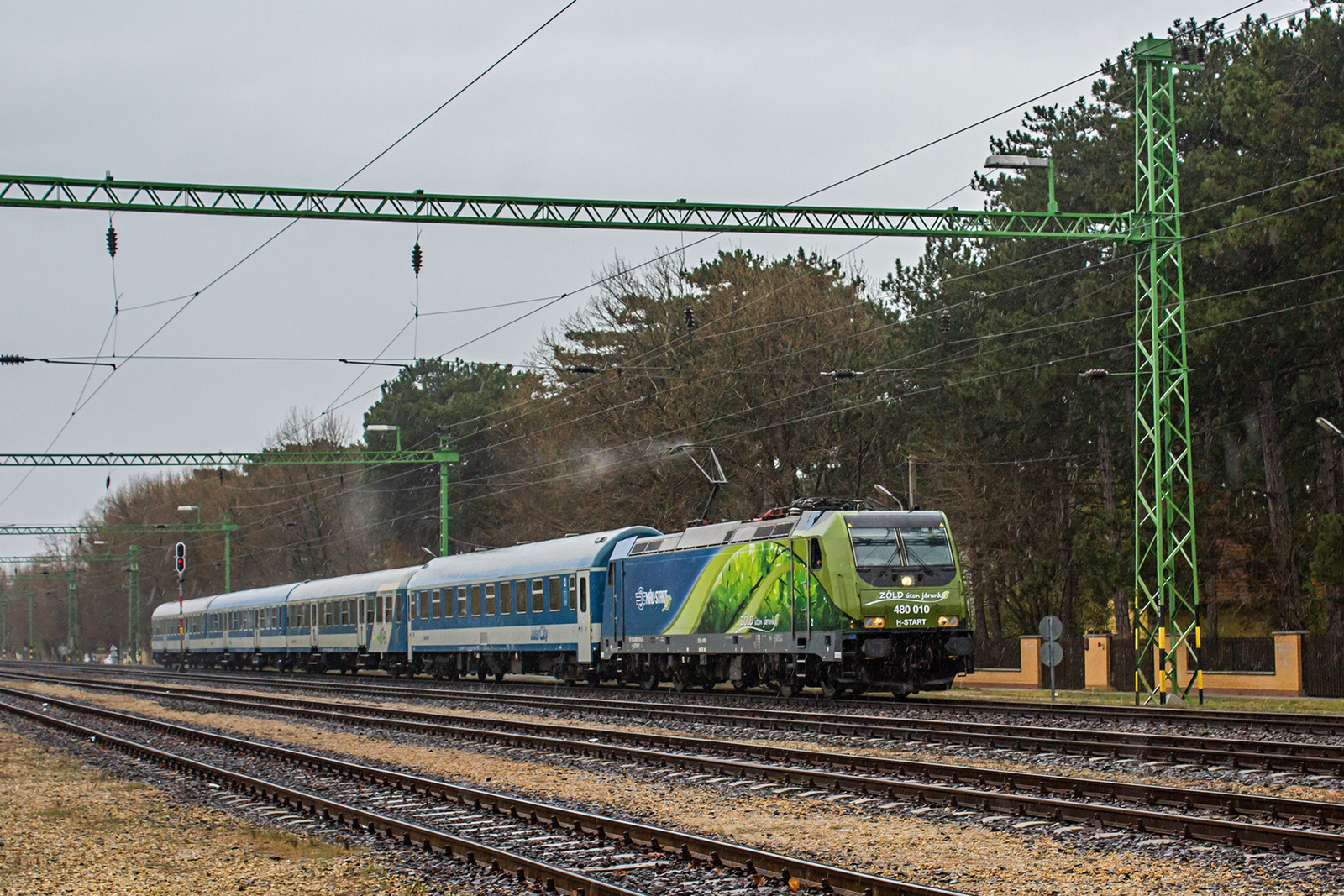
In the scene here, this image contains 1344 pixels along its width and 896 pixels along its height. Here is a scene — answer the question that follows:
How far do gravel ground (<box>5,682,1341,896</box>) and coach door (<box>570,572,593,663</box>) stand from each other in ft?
52.1

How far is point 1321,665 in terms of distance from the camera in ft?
102

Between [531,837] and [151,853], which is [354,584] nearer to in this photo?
[151,853]

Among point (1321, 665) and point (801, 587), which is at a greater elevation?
point (801, 587)

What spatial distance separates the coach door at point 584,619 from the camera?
110 ft

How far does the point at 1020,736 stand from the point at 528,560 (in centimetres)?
1991

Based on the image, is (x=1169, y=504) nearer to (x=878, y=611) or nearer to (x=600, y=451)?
(x=878, y=611)

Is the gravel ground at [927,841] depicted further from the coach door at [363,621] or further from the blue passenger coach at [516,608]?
the coach door at [363,621]

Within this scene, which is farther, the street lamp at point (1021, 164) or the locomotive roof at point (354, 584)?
the locomotive roof at point (354, 584)

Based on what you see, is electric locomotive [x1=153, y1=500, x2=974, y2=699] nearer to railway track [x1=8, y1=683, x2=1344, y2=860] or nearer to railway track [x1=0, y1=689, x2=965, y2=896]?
railway track [x1=8, y1=683, x2=1344, y2=860]

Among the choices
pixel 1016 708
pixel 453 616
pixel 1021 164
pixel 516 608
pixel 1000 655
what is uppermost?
pixel 1021 164

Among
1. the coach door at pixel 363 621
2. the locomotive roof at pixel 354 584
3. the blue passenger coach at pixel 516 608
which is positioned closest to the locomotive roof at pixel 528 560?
the blue passenger coach at pixel 516 608

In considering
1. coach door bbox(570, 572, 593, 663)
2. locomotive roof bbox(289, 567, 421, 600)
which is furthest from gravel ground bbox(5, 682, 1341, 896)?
locomotive roof bbox(289, 567, 421, 600)

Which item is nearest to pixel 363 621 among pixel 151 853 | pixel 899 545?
pixel 899 545

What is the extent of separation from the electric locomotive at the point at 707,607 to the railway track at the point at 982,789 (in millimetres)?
5485
